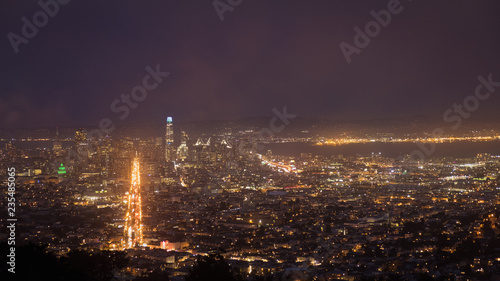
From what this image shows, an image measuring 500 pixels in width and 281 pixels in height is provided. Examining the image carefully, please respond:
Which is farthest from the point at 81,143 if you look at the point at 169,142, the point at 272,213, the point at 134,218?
the point at 272,213

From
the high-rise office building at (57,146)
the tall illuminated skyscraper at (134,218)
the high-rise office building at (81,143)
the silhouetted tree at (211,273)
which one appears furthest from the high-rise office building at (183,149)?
the silhouetted tree at (211,273)

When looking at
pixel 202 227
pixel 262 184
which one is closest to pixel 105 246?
pixel 202 227

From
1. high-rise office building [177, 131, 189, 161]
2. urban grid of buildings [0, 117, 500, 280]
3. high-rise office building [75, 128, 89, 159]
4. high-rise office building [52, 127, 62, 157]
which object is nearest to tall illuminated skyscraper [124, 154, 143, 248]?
urban grid of buildings [0, 117, 500, 280]

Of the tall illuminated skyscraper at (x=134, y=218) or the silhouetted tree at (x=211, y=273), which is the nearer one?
the silhouetted tree at (x=211, y=273)

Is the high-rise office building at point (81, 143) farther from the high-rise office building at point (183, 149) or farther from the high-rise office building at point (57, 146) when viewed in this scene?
the high-rise office building at point (183, 149)

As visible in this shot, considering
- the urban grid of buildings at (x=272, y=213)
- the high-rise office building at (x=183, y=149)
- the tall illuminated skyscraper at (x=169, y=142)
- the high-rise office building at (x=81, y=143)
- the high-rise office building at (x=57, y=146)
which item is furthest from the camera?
the tall illuminated skyscraper at (x=169, y=142)

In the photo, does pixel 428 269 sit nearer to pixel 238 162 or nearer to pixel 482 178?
pixel 482 178
